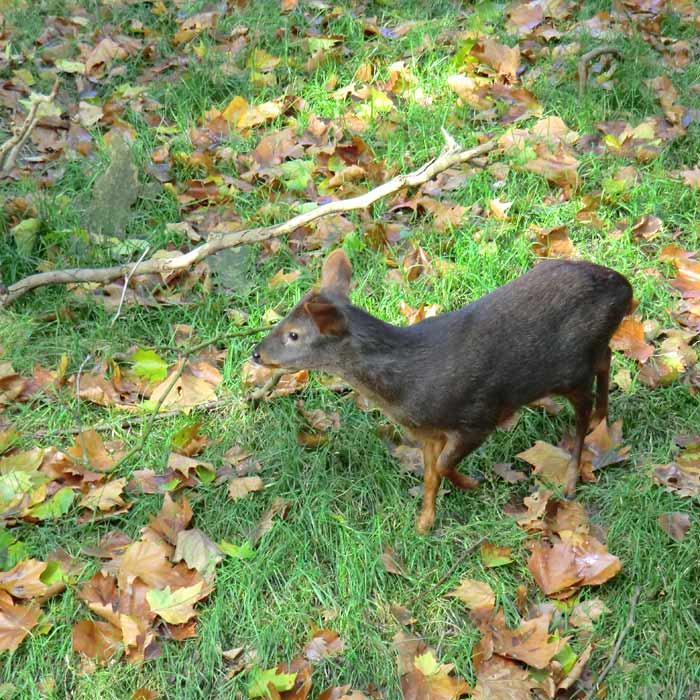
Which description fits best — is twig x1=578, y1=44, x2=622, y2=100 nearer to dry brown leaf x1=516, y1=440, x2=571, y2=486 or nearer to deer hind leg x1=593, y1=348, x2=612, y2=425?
deer hind leg x1=593, y1=348, x2=612, y2=425

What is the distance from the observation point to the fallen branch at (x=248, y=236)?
159 inches

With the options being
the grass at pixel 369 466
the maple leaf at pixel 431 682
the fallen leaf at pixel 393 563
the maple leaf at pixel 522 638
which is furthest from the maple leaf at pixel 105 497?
the maple leaf at pixel 522 638

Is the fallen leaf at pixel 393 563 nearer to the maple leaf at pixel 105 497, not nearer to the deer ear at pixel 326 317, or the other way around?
the deer ear at pixel 326 317

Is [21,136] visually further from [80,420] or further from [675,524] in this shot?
[675,524]

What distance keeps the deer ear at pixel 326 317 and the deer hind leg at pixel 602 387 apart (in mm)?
1058

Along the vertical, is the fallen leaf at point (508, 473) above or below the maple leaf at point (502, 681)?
below

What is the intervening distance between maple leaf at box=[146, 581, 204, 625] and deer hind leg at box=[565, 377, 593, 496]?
146 centimetres

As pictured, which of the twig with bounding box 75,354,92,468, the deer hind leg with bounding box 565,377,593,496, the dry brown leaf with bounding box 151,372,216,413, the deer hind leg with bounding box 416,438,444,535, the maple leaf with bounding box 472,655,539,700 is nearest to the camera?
the maple leaf with bounding box 472,655,539,700

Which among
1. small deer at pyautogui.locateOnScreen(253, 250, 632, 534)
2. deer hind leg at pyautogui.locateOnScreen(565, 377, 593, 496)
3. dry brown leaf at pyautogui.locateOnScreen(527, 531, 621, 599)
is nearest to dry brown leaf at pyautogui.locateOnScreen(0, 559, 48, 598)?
small deer at pyautogui.locateOnScreen(253, 250, 632, 534)

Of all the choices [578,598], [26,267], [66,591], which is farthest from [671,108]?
[66,591]

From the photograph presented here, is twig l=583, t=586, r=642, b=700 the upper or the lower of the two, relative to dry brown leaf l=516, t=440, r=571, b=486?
upper

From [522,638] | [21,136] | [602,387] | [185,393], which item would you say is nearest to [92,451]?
[185,393]

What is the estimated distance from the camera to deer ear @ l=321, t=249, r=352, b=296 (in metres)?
3.62

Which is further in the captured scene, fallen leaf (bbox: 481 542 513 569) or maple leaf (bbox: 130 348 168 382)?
maple leaf (bbox: 130 348 168 382)
